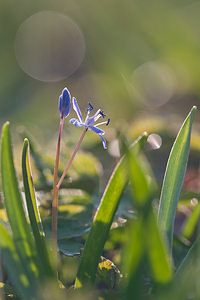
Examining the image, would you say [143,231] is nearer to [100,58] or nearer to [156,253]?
[156,253]

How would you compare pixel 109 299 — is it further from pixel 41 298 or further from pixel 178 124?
pixel 178 124

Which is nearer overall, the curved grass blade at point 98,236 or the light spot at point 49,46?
the curved grass blade at point 98,236

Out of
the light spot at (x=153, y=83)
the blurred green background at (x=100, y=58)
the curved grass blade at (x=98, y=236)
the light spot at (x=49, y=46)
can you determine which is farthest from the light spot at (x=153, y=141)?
the light spot at (x=49, y=46)

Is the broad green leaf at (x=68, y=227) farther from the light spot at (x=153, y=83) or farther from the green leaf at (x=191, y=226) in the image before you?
the light spot at (x=153, y=83)

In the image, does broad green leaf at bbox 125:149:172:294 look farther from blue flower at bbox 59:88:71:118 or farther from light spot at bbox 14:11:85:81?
light spot at bbox 14:11:85:81

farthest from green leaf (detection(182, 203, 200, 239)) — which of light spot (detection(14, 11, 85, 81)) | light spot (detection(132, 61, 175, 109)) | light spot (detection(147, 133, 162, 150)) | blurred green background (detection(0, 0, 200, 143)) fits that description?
light spot (detection(14, 11, 85, 81))
